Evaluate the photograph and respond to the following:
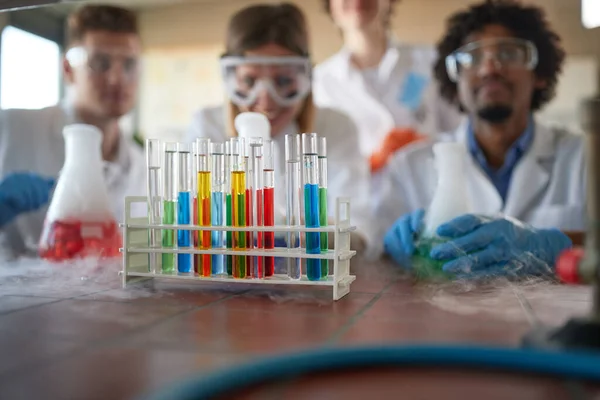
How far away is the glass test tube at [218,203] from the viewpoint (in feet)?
4.41

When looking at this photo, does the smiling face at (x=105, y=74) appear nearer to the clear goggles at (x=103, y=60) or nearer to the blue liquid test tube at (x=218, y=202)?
the clear goggles at (x=103, y=60)

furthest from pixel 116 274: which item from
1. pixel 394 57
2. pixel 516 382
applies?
pixel 394 57

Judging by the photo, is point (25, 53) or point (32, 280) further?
point (25, 53)

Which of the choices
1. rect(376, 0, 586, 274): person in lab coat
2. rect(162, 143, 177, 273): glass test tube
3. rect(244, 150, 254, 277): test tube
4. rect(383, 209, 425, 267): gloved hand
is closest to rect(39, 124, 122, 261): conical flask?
rect(162, 143, 177, 273): glass test tube

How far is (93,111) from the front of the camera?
2.59 metres

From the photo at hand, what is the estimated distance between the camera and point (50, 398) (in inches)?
24.5

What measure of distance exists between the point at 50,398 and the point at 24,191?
1.69 m

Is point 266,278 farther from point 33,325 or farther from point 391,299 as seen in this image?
point 33,325

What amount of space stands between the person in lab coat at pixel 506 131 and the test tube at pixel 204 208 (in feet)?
3.78

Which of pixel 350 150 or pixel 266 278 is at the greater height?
pixel 350 150

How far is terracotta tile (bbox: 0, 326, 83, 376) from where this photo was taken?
762mm

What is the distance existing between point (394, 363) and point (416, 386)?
0.20 feet

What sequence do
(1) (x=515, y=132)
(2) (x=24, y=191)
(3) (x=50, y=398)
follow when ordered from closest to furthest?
(3) (x=50, y=398) < (2) (x=24, y=191) < (1) (x=515, y=132)

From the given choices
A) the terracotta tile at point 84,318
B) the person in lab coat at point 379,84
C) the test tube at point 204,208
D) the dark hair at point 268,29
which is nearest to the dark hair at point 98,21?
the dark hair at point 268,29
